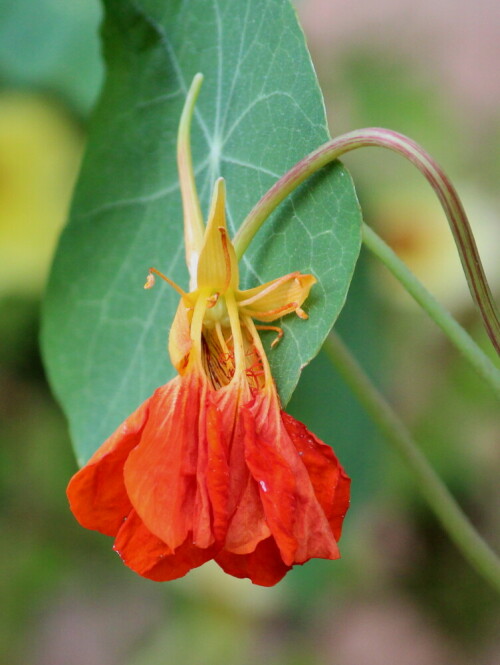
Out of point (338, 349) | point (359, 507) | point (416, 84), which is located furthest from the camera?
point (416, 84)

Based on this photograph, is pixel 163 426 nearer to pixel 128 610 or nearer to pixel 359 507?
pixel 359 507

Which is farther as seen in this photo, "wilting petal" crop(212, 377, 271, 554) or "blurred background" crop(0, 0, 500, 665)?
"blurred background" crop(0, 0, 500, 665)

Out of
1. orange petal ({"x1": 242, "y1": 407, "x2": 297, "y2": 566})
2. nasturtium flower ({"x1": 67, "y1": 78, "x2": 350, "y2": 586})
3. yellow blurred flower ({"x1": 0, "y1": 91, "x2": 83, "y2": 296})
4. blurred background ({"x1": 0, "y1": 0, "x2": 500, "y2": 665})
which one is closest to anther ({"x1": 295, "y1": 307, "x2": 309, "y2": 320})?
nasturtium flower ({"x1": 67, "y1": 78, "x2": 350, "y2": 586})

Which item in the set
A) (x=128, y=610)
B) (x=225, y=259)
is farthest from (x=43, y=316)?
(x=128, y=610)

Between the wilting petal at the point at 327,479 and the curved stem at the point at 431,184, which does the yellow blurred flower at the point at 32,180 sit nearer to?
the curved stem at the point at 431,184

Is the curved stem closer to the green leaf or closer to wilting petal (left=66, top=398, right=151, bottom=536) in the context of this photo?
the green leaf
